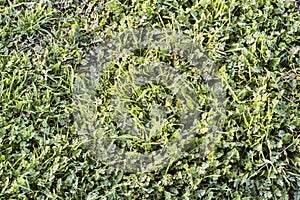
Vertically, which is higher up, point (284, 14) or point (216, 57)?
point (284, 14)

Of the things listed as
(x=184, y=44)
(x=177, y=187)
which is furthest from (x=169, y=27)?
(x=177, y=187)

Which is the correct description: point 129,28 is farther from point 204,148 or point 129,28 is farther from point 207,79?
point 204,148

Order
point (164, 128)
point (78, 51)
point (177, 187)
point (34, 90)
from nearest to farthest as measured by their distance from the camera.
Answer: point (177, 187), point (164, 128), point (34, 90), point (78, 51)

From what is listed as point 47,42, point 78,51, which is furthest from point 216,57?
point 47,42

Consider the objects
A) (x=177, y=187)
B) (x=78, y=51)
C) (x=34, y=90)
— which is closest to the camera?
(x=177, y=187)

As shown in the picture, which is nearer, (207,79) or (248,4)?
(207,79)

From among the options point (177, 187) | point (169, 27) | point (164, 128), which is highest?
point (169, 27)
